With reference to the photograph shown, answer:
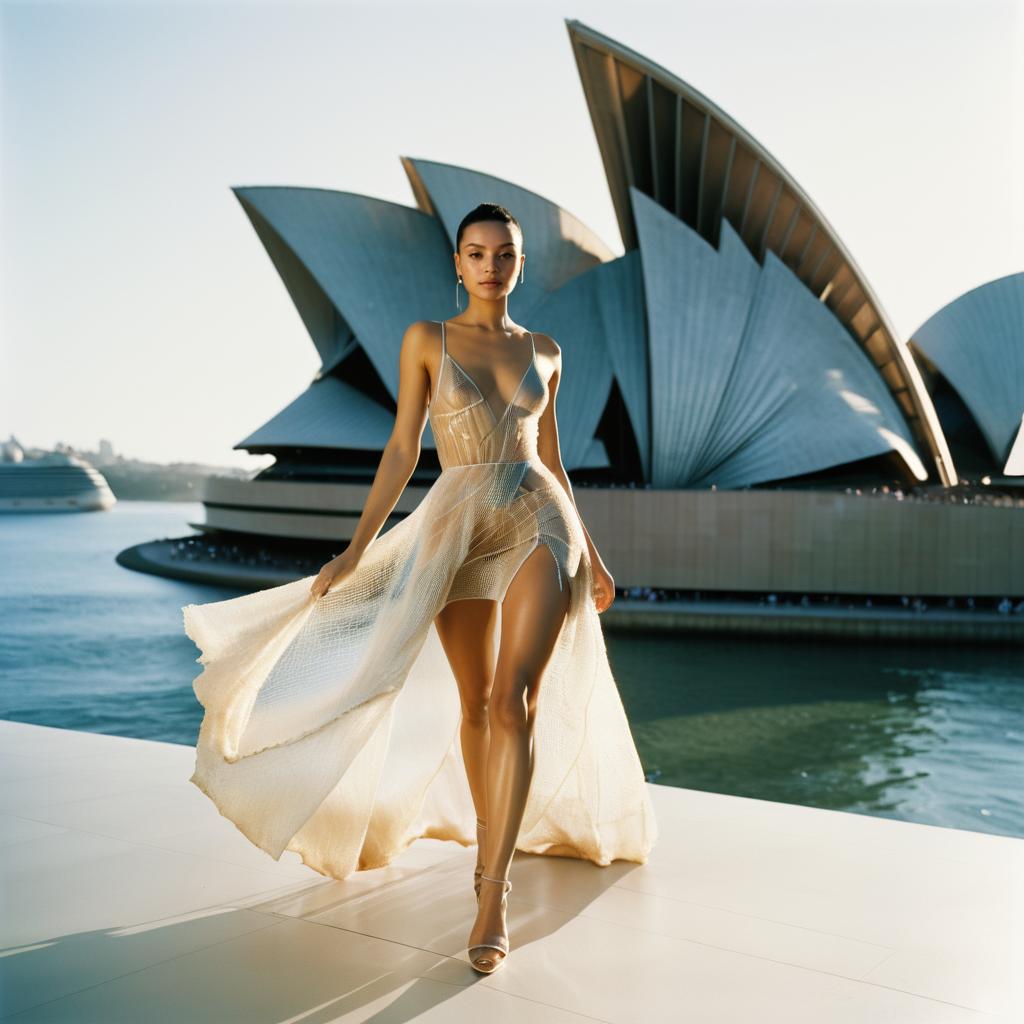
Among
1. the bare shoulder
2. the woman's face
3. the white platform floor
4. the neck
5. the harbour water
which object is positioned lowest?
the harbour water

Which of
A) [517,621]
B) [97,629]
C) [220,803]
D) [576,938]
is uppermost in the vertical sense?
[517,621]

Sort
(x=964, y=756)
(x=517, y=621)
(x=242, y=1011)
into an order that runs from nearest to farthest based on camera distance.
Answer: (x=242, y=1011), (x=517, y=621), (x=964, y=756)

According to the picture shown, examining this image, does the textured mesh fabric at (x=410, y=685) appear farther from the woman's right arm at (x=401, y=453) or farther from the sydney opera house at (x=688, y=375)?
the sydney opera house at (x=688, y=375)

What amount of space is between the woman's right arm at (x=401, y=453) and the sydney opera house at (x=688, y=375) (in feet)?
51.0

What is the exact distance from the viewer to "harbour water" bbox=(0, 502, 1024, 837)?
864 centimetres

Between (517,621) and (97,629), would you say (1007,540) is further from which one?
(517,621)

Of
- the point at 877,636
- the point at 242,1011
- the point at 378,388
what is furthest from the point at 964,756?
the point at 378,388

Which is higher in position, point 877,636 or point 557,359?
point 557,359

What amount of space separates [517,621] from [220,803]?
847 millimetres

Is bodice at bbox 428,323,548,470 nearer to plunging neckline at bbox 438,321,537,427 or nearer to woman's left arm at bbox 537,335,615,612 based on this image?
plunging neckline at bbox 438,321,537,427

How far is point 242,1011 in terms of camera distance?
83.7 inches

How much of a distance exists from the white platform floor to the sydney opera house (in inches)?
582

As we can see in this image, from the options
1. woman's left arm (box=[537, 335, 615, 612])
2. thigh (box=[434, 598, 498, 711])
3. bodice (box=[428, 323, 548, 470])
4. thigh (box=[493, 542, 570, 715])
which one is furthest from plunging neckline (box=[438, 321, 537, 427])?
thigh (box=[434, 598, 498, 711])

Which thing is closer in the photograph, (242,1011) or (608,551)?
(242,1011)
